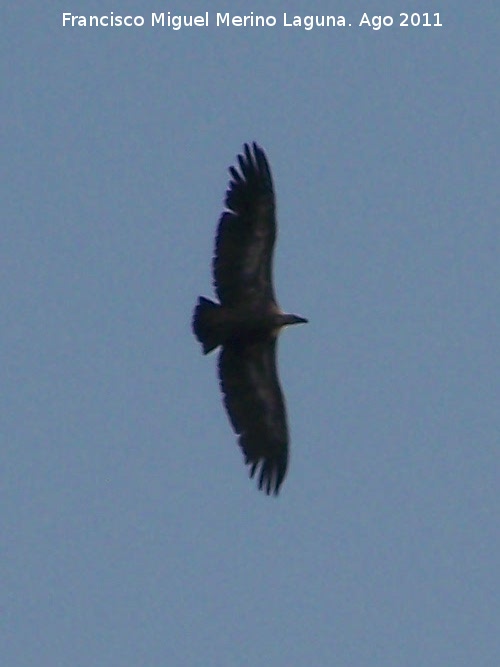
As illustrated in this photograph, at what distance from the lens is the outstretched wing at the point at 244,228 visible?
39.1m

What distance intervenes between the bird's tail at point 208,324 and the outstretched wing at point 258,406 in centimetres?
49

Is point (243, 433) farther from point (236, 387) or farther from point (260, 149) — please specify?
point (260, 149)

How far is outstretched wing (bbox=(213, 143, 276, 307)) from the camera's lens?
3909cm

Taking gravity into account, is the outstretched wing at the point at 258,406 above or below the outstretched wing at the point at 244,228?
below

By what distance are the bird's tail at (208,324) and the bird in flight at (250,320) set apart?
0.5 inches

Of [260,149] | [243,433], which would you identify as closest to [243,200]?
[260,149]

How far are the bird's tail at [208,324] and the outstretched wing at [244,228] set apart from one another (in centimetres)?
25

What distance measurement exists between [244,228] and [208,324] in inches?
55.7

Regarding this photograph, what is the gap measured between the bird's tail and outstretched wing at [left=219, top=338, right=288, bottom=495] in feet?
1.61

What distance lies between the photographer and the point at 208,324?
38.8 metres

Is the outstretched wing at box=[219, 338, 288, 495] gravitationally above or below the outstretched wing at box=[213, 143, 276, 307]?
below

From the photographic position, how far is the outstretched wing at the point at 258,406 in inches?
1555

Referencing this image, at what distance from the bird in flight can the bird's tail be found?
0.04 feet

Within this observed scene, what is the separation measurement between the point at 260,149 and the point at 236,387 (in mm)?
3190
